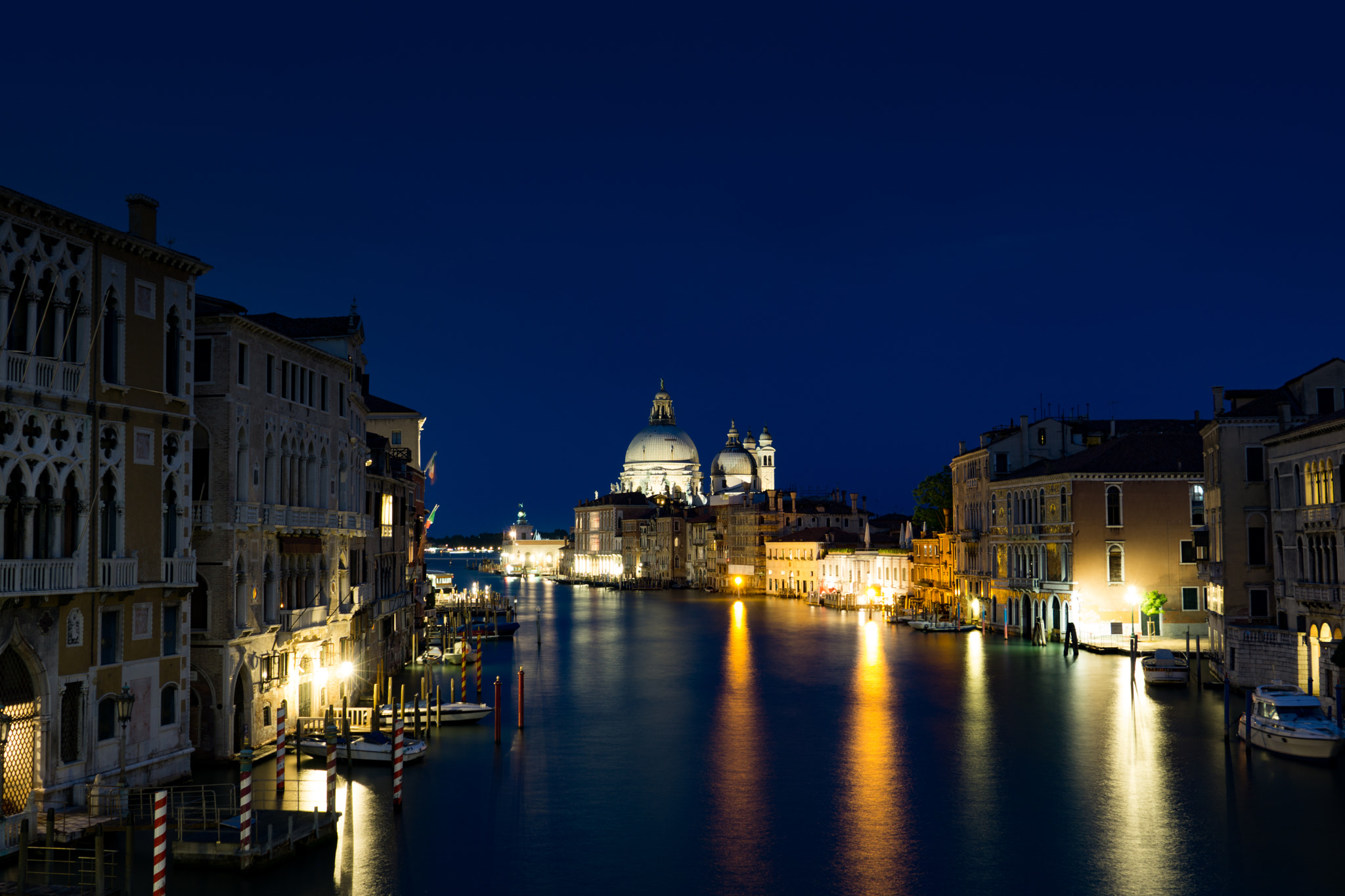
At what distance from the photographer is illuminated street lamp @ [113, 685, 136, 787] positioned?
19.9 meters

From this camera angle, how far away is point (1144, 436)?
51.9m

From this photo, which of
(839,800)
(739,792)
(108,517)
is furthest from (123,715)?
(839,800)

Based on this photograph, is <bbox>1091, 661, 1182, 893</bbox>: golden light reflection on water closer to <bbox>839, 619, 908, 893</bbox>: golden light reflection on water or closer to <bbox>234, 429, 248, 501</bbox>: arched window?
<bbox>839, 619, 908, 893</bbox>: golden light reflection on water

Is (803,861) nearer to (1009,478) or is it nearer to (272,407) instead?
(272,407)

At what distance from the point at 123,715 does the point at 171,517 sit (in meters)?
3.73

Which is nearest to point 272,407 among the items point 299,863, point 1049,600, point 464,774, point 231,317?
point 231,317

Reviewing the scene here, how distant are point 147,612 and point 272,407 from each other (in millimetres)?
6004

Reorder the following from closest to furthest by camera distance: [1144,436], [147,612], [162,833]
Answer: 1. [162,833]
2. [147,612]
3. [1144,436]

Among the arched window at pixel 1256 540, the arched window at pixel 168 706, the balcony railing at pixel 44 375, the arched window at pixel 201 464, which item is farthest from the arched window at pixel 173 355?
the arched window at pixel 1256 540

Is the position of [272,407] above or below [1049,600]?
above

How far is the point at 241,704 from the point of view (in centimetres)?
2462

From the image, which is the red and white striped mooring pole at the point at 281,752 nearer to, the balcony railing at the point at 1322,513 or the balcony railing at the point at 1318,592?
the balcony railing at the point at 1318,592

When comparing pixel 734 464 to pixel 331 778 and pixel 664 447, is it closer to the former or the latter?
pixel 664 447

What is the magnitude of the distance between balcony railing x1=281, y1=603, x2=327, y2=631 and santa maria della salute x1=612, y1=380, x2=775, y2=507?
119513 millimetres
